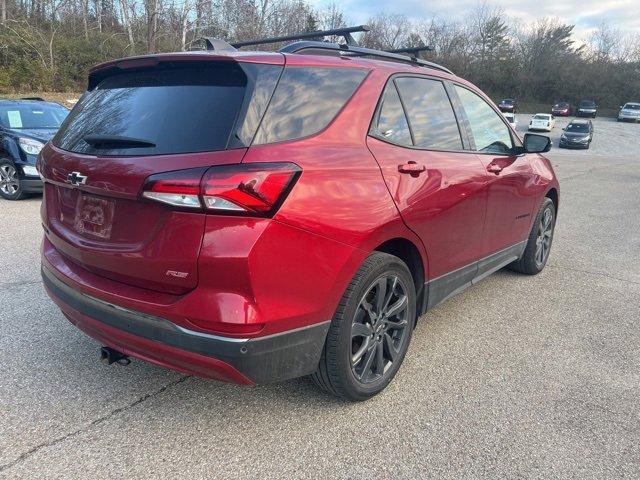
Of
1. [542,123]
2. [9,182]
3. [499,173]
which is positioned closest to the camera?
[499,173]

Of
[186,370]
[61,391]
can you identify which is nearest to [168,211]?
[186,370]

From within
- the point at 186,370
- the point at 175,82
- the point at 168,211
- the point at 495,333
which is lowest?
the point at 495,333

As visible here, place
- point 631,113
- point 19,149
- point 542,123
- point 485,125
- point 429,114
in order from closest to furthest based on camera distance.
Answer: point 429,114 < point 485,125 < point 19,149 < point 542,123 < point 631,113

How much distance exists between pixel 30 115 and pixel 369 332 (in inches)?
341

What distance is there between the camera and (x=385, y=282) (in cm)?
271

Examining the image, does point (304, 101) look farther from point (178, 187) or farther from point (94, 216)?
point (94, 216)

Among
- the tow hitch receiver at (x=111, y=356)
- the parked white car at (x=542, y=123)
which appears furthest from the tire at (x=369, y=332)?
the parked white car at (x=542, y=123)

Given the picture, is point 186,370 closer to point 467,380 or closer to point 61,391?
point 61,391

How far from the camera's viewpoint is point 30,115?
890 centimetres

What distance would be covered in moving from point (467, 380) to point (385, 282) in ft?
2.89

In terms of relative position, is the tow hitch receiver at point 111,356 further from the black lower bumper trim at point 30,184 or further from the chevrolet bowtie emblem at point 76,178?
the black lower bumper trim at point 30,184

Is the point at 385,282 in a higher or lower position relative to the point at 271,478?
higher

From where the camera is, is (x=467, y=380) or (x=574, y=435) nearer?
(x=574, y=435)

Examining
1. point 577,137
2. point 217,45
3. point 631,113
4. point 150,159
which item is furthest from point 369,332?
point 631,113
